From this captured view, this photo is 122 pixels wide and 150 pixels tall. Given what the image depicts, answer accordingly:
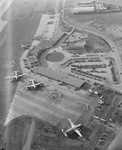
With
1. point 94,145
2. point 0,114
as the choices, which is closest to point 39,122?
point 0,114

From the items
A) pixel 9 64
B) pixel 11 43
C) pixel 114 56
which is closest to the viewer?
pixel 114 56

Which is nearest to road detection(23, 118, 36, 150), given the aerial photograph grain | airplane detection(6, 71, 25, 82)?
the aerial photograph grain

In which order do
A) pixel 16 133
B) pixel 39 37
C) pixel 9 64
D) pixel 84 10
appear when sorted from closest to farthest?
pixel 16 133
pixel 9 64
pixel 39 37
pixel 84 10

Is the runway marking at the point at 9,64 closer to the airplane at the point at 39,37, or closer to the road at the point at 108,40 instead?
the airplane at the point at 39,37

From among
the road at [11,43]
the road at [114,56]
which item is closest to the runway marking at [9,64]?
the road at [11,43]

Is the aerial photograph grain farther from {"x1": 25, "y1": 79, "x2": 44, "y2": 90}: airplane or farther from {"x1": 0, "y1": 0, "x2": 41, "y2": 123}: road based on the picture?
{"x1": 25, "y1": 79, "x2": 44, "y2": 90}: airplane

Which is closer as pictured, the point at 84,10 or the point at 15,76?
the point at 15,76

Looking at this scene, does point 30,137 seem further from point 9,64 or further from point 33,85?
point 9,64

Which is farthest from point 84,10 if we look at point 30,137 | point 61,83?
point 30,137
